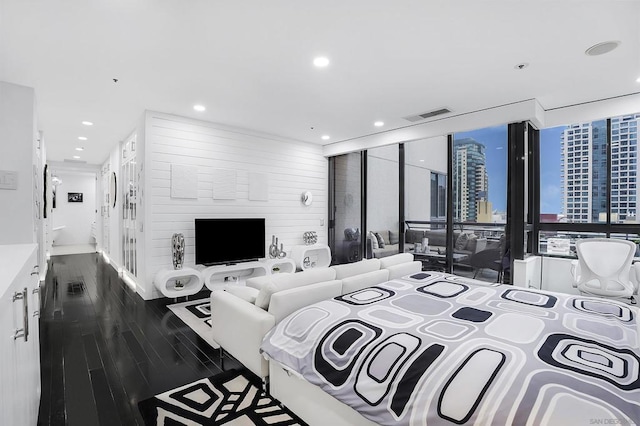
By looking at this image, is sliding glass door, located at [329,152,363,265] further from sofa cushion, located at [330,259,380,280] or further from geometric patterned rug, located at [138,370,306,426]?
geometric patterned rug, located at [138,370,306,426]

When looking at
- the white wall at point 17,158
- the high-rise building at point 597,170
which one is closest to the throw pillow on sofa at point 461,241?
the high-rise building at point 597,170

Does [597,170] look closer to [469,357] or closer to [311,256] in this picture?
[469,357]

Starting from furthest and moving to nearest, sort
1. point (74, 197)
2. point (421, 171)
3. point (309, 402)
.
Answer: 1. point (74, 197)
2. point (421, 171)
3. point (309, 402)

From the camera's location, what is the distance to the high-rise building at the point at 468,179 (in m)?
4.86

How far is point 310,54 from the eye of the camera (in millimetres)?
2904

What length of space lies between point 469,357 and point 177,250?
4161 mm

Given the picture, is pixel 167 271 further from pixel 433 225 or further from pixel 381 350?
pixel 433 225

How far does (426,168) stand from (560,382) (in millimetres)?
4560

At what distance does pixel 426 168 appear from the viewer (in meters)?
5.51

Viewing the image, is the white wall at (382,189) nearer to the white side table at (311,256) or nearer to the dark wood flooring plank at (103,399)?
the white side table at (311,256)

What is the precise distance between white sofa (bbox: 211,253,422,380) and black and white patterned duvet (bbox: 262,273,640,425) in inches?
4.7

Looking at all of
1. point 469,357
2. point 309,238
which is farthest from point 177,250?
point 469,357

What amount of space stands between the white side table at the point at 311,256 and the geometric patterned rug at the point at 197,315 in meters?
2.08

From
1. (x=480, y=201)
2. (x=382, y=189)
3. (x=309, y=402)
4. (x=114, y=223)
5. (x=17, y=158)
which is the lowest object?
(x=309, y=402)
